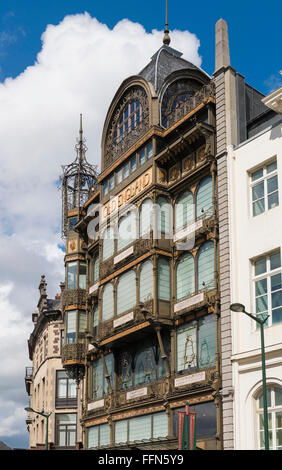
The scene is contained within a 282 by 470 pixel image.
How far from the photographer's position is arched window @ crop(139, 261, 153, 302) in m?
36.2

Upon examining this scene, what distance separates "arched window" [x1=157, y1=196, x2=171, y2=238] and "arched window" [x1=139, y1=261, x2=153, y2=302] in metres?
1.83

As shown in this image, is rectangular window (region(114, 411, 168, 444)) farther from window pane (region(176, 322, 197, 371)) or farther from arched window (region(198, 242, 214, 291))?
arched window (region(198, 242, 214, 291))

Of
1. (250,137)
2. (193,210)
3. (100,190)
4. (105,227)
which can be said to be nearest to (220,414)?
(193,210)

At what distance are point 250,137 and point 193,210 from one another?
15.1ft

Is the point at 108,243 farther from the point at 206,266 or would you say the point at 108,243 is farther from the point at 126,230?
the point at 206,266

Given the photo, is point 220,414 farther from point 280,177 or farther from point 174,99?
point 174,99

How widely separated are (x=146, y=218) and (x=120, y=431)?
37.3ft

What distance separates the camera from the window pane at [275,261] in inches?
1163

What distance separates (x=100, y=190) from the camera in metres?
44.4

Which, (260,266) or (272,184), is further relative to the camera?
(272,184)

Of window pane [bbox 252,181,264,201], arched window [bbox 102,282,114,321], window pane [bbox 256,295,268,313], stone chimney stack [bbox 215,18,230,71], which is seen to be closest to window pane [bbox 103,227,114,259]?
arched window [bbox 102,282,114,321]

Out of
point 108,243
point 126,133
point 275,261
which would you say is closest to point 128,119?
point 126,133

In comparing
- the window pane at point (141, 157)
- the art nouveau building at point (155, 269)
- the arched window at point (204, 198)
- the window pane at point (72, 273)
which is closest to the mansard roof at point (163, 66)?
the art nouveau building at point (155, 269)

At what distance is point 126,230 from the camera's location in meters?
39.8
